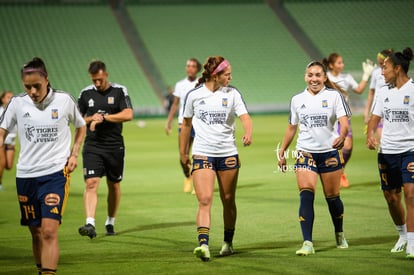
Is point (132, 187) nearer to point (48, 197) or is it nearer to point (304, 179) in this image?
Result: point (304, 179)

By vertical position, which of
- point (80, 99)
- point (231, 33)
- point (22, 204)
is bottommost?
point (22, 204)

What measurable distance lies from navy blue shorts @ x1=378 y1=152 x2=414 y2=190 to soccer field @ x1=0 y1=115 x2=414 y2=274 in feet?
2.63

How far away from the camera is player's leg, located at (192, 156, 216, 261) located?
337 inches

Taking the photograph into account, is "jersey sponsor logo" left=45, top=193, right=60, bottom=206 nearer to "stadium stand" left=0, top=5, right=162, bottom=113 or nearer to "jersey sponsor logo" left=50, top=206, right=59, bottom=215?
"jersey sponsor logo" left=50, top=206, right=59, bottom=215

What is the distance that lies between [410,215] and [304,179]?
49.7 inches

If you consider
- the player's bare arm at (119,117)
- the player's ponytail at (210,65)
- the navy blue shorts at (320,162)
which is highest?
the player's ponytail at (210,65)

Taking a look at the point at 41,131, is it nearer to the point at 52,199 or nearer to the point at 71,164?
the point at 71,164

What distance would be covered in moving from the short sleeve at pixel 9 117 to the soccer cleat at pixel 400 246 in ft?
14.7

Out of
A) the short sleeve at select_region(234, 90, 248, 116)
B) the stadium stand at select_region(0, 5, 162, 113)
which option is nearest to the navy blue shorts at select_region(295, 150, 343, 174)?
the short sleeve at select_region(234, 90, 248, 116)

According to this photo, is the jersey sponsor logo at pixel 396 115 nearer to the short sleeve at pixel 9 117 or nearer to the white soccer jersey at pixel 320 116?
the white soccer jersey at pixel 320 116

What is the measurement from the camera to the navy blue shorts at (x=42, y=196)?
23.7ft

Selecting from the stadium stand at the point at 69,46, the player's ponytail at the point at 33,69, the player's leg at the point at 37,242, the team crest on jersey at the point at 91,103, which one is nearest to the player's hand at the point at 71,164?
the player's leg at the point at 37,242

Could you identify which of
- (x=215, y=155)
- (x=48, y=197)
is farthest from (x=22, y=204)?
(x=215, y=155)

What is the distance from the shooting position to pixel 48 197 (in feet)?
23.7
